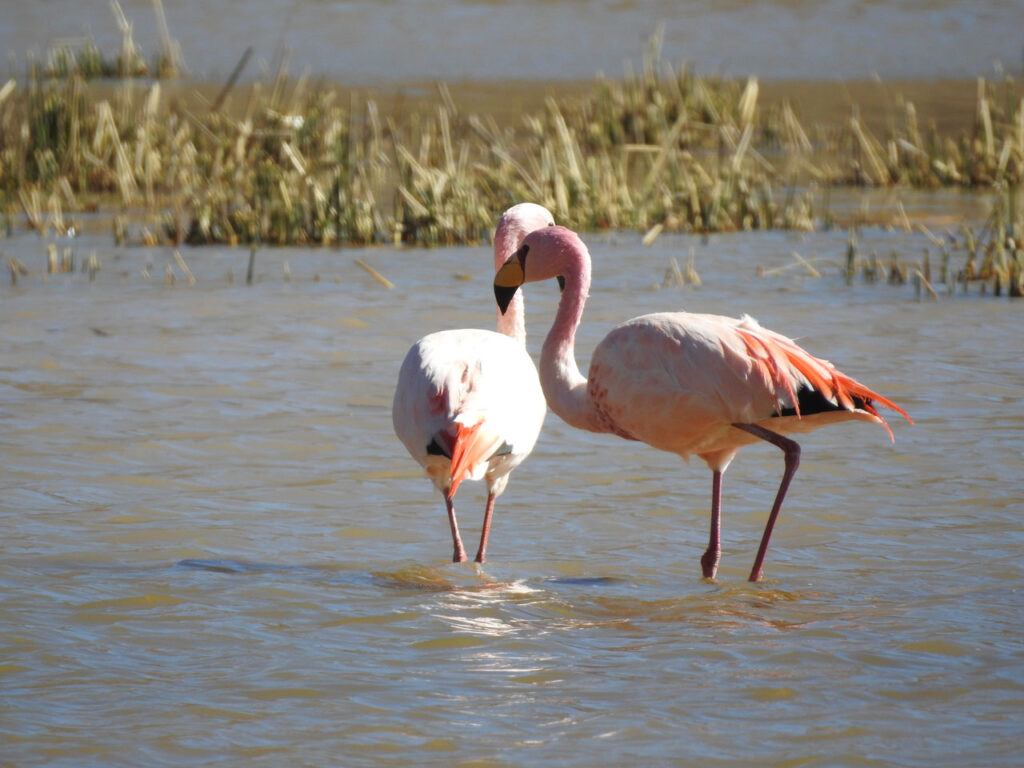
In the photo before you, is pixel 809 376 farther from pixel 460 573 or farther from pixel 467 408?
pixel 460 573

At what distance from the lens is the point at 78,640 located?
3857mm

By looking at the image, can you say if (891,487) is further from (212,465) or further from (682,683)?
(212,465)

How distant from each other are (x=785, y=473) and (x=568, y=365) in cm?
77

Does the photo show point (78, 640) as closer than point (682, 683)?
No

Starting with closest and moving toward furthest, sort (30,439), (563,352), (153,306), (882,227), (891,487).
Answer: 1. (563,352)
2. (891,487)
3. (30,439)
4. (153,306)
5. (882,227)

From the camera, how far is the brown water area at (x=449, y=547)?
3305mm

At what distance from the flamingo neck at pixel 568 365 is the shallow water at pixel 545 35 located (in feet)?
49.3

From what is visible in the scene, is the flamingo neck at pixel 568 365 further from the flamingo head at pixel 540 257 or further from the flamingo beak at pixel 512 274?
the flamingo beak at pixel 512 274

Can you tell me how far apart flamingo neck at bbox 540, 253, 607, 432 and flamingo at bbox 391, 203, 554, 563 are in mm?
74

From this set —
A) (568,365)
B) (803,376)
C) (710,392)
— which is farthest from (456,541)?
(803,376)

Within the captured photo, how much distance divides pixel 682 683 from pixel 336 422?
2.89m

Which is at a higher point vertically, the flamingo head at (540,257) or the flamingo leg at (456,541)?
the flamingo head at (540,257)

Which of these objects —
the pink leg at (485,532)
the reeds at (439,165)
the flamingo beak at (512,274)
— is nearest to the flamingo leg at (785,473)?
the pink leg at (485,532)

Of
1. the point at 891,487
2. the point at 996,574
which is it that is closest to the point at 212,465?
the point at 891,487
